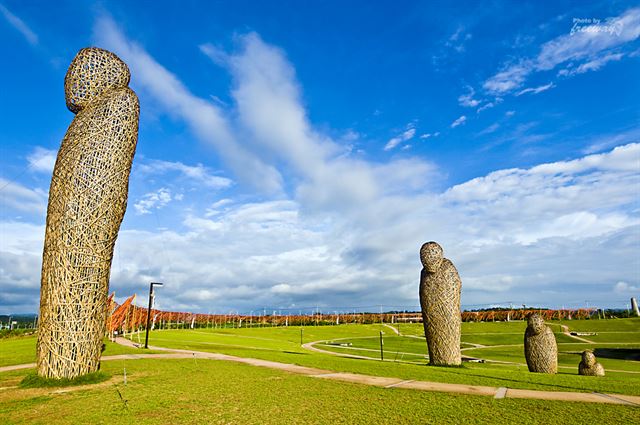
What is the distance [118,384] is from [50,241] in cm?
437

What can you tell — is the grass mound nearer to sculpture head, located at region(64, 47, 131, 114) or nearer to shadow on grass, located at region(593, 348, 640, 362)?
sculpture head, located at region(64, 47, 131, 114)

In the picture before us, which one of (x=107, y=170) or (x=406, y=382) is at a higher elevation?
(x=107, y=170)

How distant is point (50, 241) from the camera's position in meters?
10.8

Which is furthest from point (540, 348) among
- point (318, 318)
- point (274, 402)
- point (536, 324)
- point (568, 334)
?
point (318, 318)

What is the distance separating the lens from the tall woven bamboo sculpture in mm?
10391

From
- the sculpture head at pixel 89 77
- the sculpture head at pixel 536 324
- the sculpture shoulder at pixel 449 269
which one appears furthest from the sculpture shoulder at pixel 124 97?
the sculpture head at pixel 536 324

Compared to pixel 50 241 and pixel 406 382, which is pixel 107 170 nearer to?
pixel 50 241

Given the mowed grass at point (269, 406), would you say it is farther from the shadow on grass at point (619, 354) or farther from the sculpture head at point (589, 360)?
the shadow on grass at point (619, 354)

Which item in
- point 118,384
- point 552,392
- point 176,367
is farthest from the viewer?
point 176,367

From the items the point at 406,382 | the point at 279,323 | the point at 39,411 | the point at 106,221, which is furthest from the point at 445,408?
the point at 279,323

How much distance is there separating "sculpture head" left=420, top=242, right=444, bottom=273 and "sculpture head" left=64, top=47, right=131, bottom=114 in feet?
45.0

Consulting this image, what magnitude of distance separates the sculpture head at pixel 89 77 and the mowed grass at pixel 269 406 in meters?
8.32

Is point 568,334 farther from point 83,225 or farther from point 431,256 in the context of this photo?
point 83,225

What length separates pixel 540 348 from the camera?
56.4ft
